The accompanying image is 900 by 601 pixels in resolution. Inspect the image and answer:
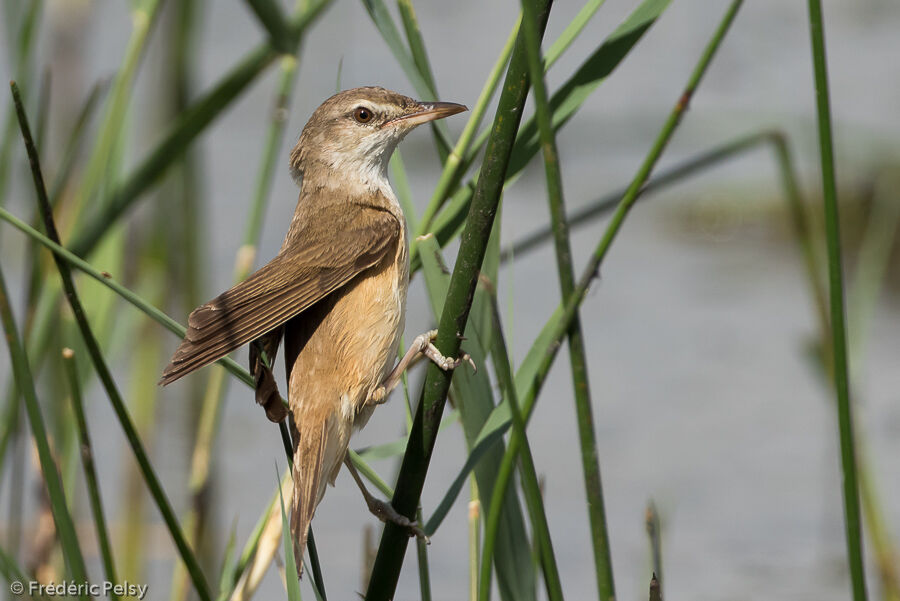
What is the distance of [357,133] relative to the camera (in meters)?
2.92

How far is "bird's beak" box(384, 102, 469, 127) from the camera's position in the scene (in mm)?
2512

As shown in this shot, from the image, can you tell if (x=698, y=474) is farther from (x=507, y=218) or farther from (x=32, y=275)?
(x=32, y=275)

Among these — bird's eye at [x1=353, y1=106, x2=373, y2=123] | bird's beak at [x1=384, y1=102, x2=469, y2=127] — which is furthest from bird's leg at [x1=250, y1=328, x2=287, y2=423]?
bird's eye at [x1=353, y1=106, x2=373, y2=123]

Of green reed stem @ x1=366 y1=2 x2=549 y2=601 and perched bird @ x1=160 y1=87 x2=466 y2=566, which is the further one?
perched bird @ x1=160 y1=87 x2=466 y2=566

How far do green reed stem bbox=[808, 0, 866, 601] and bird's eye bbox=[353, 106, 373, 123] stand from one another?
1.44 metres

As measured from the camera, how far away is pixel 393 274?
99.1 inches

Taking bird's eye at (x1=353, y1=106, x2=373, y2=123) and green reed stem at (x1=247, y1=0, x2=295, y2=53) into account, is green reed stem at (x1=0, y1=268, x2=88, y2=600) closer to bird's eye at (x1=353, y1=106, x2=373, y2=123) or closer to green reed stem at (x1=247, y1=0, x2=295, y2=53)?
green reed stem at (x1=247, y1=0, x2=295, y2=53)

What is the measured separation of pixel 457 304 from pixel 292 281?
2.10 ft

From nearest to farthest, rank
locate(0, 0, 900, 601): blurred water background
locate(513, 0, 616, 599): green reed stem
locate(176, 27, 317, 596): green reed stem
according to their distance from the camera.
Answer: locate(513, 0, 616, 599): green reed stem
locate(176, 27, 317, 596): green reed stem
locate(0, 0, 900, 601): blurred water background

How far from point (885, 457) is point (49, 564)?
3.62 m

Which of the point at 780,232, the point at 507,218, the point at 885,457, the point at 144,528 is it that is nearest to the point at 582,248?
the point at 507,218

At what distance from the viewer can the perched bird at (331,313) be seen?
2084mm

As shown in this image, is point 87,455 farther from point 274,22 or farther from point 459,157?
point 274,22

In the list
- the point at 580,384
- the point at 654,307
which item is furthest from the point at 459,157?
the point at 654,307
